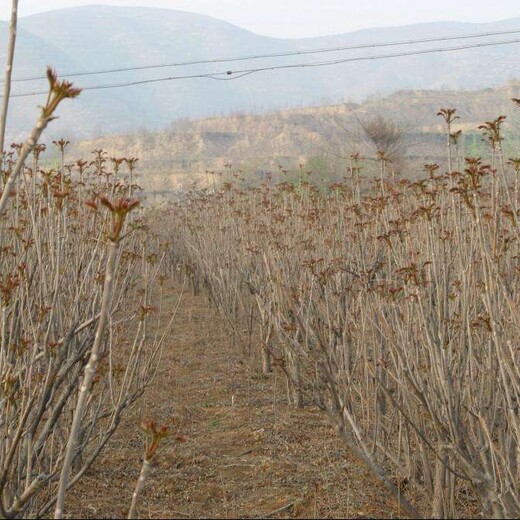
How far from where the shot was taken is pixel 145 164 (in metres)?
40.0

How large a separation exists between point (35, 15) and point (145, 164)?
422 ft

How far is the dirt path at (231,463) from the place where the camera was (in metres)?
3.63

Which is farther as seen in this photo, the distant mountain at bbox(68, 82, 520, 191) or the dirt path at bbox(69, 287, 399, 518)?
the distant mountain at bbox(68, 82, 520, 191)

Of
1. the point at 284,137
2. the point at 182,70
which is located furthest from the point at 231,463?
the point at 182,70

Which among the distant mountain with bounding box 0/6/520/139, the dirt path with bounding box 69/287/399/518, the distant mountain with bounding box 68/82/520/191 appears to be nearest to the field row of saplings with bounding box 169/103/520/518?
the dirt path with bounding box 69/287/399/518

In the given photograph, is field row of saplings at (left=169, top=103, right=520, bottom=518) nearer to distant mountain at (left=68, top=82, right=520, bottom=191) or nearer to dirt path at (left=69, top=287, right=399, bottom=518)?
dirt path at (left=69, top=287, right=399, bottom=518)

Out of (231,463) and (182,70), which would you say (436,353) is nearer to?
(231,463)

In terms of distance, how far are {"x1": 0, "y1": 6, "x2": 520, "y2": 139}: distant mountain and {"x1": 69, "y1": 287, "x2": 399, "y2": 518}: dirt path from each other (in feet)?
317

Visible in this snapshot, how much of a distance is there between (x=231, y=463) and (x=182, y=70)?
525 ft

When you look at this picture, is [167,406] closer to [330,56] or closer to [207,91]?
[207,91]

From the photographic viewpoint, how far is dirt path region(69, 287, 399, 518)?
143 inches

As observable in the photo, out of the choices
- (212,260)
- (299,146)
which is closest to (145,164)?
(299,146)

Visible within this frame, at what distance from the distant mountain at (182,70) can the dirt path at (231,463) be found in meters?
96.5

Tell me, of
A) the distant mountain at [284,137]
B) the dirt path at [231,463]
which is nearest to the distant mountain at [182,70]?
the distant mountain at [284,137]
